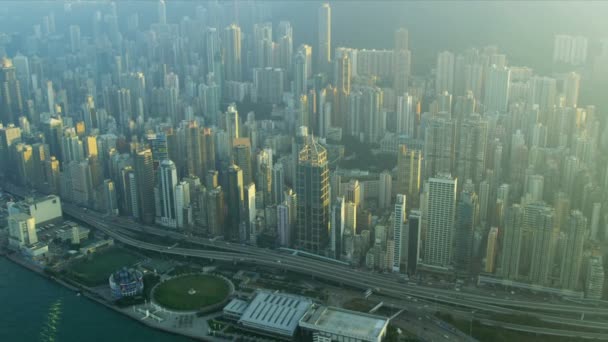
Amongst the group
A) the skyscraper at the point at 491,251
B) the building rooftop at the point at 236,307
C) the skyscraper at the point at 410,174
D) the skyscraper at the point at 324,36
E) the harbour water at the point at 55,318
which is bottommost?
the harbour water at the point at 55,318

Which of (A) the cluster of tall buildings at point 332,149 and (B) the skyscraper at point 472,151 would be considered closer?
(A) the cluster of tall buildings at point 332,149

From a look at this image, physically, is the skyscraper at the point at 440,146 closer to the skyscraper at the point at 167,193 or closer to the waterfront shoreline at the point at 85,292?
the skyscraper at the point at 167,193

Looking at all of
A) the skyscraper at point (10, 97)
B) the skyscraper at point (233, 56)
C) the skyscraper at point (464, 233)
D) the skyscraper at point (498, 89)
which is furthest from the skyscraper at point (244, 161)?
the skyscraper at point (233, 56)

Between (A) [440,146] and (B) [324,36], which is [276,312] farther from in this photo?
(B) [324,36]

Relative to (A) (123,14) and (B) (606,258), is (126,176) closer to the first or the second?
(B) (606,258)

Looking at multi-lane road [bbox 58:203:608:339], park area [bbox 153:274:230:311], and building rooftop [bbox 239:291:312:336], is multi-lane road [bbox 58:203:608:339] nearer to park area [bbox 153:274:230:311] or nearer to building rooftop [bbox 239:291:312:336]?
park area [bbox 153:274:230:311]

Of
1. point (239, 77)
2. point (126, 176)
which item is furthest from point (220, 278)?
point (239, 77)
